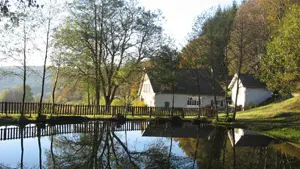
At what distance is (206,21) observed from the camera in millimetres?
31594

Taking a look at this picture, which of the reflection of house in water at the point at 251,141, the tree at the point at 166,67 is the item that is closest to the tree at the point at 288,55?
the reflection of house in water at the point at 251,141

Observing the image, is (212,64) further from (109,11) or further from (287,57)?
(109,11)

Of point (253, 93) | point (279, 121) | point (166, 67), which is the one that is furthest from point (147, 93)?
point (279, 121)

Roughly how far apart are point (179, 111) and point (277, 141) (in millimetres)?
15475

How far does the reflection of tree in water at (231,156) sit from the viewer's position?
1396 cm

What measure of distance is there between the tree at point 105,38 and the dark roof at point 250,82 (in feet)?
57.8

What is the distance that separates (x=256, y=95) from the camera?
1972 inches

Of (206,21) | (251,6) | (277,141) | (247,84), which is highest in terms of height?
(251,6)

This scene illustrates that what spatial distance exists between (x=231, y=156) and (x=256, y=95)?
36.4 meters

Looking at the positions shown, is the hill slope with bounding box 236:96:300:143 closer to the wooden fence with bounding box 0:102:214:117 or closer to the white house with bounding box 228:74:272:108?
the wooden fence with bounding box 0:102:214:117

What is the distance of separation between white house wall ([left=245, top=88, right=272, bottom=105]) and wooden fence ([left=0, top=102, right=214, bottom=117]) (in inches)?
584

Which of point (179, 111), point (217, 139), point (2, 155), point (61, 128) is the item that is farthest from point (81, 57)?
point (2, 155)

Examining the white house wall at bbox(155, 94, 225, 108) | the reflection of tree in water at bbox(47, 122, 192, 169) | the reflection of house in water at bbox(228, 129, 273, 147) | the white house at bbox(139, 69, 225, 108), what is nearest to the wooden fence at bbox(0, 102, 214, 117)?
the reflection of house in water at bbox(228, 129, 273, 147)

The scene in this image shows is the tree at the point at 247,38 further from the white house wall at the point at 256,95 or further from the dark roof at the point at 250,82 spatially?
the white house wall at the point at 256,95
